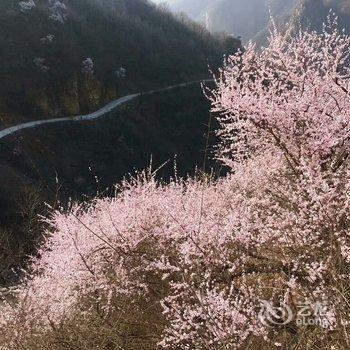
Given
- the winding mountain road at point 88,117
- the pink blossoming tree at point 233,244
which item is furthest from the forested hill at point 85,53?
the pink blossoming tree at point 233,244

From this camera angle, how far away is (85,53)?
316ft

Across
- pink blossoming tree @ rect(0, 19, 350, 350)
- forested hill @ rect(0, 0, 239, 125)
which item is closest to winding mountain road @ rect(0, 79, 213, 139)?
forested hill @ rect(0, 0, 239, 125)

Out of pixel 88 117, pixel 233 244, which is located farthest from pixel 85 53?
pixel 233 244

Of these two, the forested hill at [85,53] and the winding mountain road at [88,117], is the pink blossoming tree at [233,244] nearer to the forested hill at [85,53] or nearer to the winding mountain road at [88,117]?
the winding mountain road at [88,117]

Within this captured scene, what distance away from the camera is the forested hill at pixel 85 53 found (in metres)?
77.0

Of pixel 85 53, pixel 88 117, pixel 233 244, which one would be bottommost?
pixel 233 244

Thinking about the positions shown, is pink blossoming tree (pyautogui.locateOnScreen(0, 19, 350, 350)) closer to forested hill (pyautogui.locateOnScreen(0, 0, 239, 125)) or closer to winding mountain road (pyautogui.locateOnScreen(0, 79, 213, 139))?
winding mountain road (pyautogui.locateOnScreen(0, 79, 213, 139))

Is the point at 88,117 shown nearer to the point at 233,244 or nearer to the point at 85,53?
the point at 85,53

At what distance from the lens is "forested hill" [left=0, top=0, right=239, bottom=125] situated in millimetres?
77000

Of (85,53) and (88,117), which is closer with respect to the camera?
(88,117)

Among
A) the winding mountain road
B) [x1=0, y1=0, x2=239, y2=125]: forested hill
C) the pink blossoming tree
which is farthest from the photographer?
[x1=0, y1=0, x2=239, y2=125]: forested hill

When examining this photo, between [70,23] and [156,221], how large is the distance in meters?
95.9

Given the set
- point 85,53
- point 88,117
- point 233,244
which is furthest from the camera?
point 85,53

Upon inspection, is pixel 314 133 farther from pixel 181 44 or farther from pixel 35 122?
pixel 181 44
